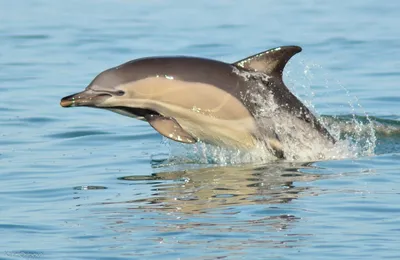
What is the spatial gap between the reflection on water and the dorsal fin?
107 centimetres

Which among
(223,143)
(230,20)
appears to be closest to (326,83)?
(223,143)

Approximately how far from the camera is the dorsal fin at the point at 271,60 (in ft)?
42.8

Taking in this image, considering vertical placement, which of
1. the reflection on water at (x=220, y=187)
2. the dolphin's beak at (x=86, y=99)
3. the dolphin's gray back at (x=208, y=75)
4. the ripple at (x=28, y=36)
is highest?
the ripple at (x=28, y=36)

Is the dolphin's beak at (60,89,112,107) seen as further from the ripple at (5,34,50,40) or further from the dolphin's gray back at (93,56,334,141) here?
the ripple at (5,34,50,40)

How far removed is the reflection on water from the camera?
37.7 ft

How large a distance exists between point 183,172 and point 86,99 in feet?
4.35

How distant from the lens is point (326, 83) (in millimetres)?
20453

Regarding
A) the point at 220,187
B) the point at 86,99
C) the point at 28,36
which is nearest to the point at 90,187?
the point at 86,99

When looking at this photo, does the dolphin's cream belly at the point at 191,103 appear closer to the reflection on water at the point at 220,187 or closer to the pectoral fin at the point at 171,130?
the pectoral fin at the point at 171,130

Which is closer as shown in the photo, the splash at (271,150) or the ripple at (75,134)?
the splash at (271,150)

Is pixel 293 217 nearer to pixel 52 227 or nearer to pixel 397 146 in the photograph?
pixel 52 227

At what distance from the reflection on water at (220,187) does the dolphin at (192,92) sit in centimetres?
48

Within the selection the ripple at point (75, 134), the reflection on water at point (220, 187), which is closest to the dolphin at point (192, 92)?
the reflection on water at point (220, 187)

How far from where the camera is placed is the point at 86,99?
13242 millimetres
